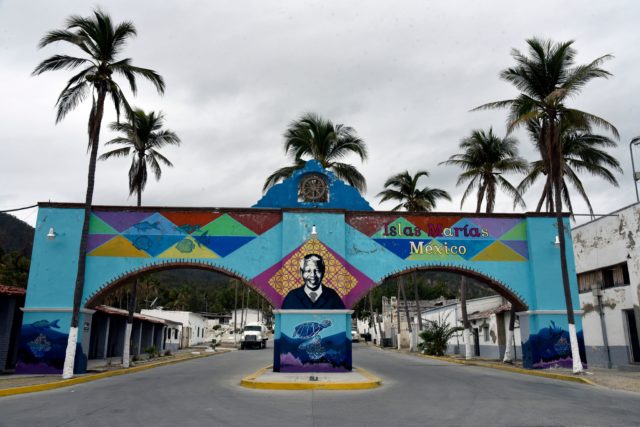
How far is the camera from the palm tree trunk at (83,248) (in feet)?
54.9

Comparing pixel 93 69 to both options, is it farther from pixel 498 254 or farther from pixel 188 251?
pixel 498 254

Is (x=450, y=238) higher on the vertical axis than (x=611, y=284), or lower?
higher

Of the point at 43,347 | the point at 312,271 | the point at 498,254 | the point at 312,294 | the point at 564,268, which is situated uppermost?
the point at 498,254

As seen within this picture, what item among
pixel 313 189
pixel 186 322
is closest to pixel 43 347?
pixel 313 189

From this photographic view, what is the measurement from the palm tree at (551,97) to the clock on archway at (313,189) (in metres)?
7.42

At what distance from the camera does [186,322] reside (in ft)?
181

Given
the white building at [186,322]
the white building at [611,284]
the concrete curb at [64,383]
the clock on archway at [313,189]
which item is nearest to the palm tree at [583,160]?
the white building at [611,284]

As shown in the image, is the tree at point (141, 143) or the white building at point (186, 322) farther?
the white building at point (186, 322)

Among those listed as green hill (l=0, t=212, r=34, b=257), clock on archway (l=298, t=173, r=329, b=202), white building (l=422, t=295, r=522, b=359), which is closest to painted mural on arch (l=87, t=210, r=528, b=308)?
clock on archway (l=298, t=173, r=329, b=202)

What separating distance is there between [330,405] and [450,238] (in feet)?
33.6

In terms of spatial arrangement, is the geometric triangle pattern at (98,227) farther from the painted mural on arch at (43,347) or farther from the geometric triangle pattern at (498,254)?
the geometric triangle pattern at (498,254)

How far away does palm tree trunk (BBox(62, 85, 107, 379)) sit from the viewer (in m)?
16.7

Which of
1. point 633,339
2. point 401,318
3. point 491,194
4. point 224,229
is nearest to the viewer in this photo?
point 224,229

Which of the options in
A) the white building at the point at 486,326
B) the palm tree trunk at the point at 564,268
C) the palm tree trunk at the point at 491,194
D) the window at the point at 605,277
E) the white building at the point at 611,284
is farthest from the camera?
the white building at the point at 486,326
